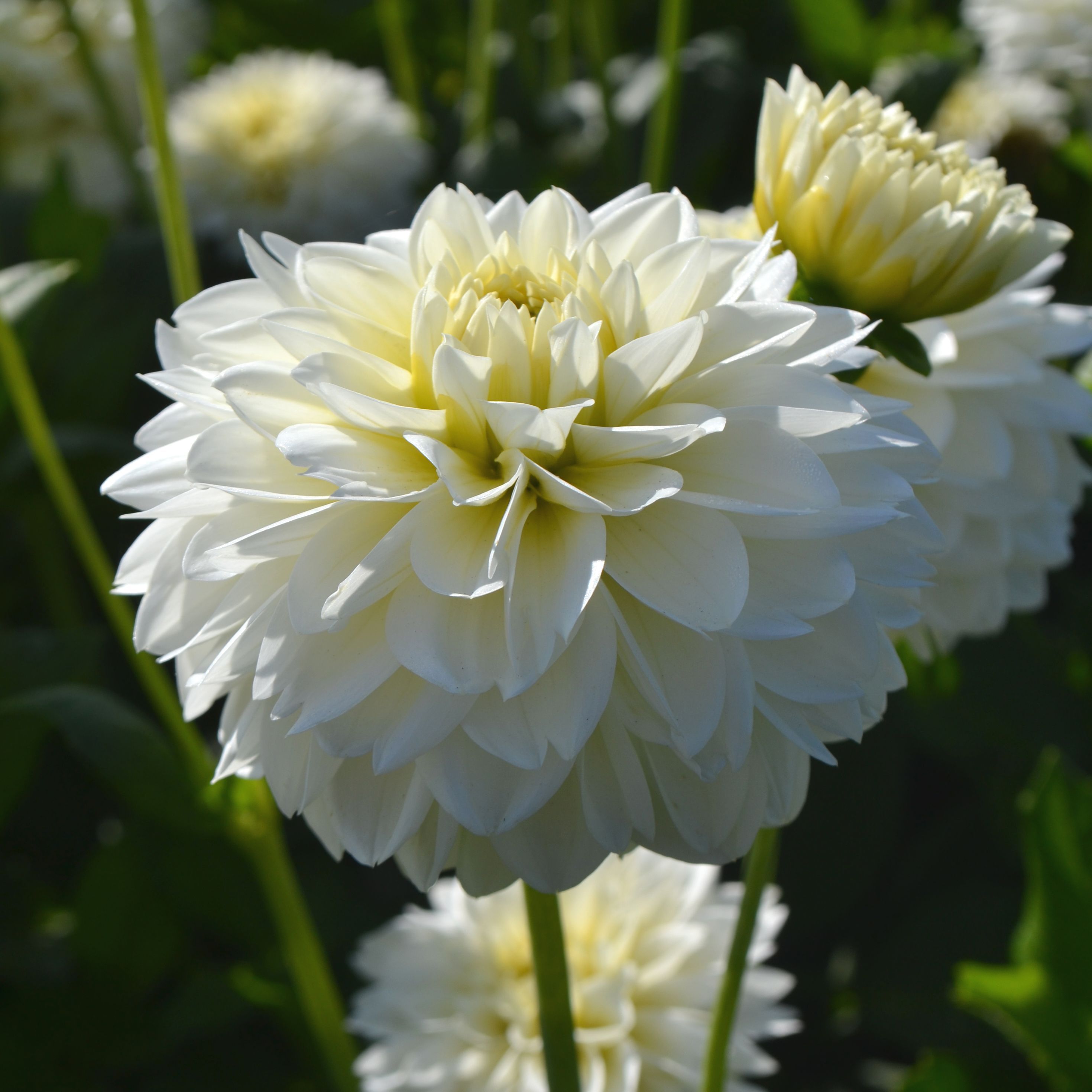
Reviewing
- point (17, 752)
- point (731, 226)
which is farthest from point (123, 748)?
point (731, 226)

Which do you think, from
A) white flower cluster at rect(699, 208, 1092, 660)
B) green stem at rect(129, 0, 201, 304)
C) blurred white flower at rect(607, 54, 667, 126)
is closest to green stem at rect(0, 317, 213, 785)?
green stem at rect(129, 0, 201, 304)

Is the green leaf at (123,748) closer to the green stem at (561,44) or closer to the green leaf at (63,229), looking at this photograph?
the green leaf at (63,229)

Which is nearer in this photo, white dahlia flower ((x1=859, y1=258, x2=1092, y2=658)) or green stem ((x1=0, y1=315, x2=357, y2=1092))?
white dahlia flower ((x1=859, y1=258, x2=1092, y2=658))

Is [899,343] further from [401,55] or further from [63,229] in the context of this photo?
[401,55]

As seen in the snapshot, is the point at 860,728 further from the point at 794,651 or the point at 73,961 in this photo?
the point at 73,961

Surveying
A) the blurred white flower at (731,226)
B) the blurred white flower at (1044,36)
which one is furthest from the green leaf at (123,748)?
the blurred white flower at (1044,36)

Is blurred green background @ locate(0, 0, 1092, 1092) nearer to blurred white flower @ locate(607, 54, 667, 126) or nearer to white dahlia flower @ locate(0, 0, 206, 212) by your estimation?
blurred white flower @ locate(607, 54, 667, 126)

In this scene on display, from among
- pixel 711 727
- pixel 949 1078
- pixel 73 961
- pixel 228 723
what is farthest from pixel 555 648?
pixel 73 961
